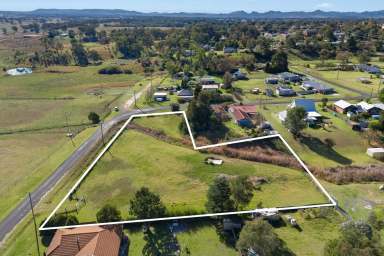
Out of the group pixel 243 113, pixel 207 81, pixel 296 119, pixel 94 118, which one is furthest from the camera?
pixel 207 81

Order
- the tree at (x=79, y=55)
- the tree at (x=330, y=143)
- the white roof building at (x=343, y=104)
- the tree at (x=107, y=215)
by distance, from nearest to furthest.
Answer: the tree at (x=107, y=215) → the tree at (x=330, y=143) → the white roof building at (x=343, y=104) → the tree at (x=79, y=55)

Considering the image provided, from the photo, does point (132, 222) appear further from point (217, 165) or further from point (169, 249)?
point (217, 165)

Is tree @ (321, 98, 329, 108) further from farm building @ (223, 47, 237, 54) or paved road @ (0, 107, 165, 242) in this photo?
farm building @ (223, 47, 237, 54)

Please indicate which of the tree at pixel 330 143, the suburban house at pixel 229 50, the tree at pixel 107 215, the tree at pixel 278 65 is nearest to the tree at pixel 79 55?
the suburban house at pixel 229 50

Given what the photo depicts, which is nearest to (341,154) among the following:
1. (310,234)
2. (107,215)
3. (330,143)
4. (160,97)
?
(330,143)

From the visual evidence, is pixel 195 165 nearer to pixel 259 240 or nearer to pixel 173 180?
pixel 173 180

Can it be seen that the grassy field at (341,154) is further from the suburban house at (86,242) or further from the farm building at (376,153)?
the suburban house at (86,242)
